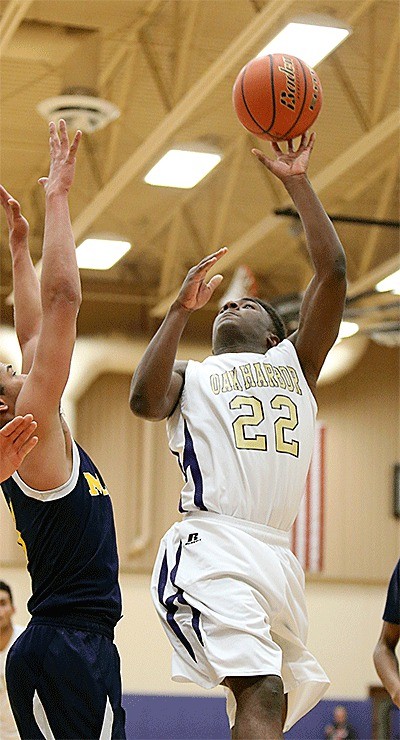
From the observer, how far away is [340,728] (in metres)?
16.4

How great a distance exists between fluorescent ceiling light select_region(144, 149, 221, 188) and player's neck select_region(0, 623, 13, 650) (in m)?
5.12

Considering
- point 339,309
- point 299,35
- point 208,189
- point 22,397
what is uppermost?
point 208,189

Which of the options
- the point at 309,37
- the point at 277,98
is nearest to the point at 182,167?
the point at 309,37

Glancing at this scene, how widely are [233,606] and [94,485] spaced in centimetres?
65

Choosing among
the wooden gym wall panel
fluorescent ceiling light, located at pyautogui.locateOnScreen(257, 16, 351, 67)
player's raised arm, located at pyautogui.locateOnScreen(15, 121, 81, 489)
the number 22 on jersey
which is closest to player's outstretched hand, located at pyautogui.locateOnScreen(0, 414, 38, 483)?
player's raised arm, located at pyautogui.locateOnScreen(15, 121, 81, 489)

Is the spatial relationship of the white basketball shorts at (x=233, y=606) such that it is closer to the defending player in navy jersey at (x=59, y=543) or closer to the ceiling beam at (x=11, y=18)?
the defending player in navy jersey at (x=59, y=543)

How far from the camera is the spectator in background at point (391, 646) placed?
5012mm

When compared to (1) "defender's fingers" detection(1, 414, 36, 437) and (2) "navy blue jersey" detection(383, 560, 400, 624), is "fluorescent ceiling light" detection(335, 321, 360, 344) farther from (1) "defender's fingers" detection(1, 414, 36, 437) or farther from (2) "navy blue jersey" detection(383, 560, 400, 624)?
(1) "defender's fingers" detection(1, 414, 36, 437)

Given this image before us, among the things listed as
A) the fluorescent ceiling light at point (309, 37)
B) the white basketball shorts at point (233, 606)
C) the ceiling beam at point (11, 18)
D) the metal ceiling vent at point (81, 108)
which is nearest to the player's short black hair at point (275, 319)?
the white basketball shorts at point (233, 606)

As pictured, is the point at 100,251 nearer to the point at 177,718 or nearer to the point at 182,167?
the point at 182,167

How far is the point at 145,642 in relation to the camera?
16547mm

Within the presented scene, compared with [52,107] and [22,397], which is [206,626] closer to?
[22,397]

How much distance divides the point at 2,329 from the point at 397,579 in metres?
12.0

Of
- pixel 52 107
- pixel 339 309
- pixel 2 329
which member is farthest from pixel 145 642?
pixel 339 309
